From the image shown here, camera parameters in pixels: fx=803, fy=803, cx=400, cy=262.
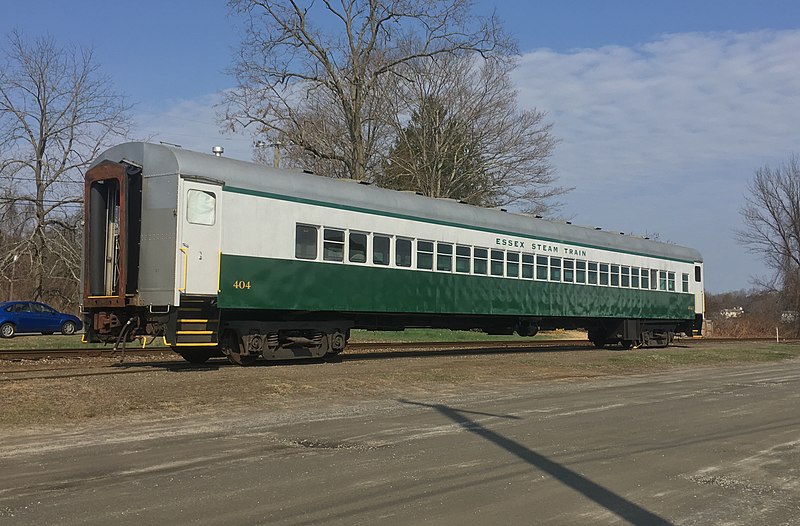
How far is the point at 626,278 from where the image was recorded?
90.3 feet

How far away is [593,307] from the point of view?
25812mm

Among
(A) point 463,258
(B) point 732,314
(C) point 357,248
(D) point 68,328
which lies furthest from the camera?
(B) point 732,314

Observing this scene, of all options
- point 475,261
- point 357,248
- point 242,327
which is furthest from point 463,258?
point 242,327

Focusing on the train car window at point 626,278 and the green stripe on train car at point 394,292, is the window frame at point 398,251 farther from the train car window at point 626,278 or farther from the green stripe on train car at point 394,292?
the train car window at point 626,278

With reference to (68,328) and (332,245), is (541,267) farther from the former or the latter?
(68,328)

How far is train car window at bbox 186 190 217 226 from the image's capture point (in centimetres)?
1488

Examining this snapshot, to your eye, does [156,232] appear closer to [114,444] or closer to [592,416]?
[114,444]

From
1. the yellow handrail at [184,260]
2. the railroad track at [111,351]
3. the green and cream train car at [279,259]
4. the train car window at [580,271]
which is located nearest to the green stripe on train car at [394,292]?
the green and cream train car at [279,259]

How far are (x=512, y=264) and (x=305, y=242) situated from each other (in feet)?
25.4

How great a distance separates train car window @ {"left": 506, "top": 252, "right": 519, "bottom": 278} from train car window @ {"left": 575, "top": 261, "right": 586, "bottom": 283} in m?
3.29

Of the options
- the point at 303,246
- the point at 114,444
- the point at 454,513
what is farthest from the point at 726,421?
the point at 303,246

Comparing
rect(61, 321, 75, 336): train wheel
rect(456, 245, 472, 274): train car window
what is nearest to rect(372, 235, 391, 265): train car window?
rect(456, 245, 472, 274): train car window

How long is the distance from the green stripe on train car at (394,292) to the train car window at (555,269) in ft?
0.73

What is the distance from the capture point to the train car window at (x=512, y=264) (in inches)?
882
